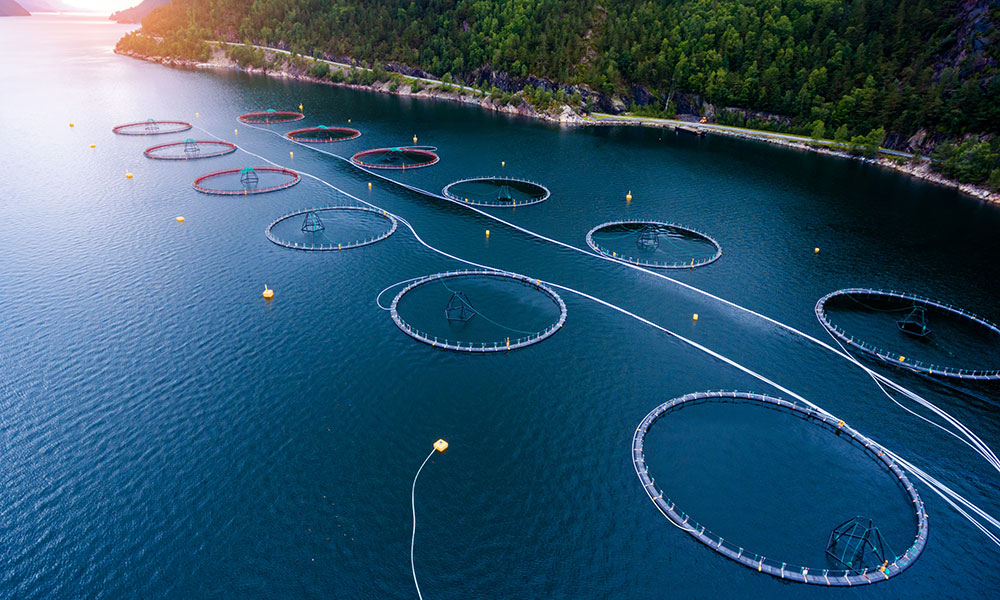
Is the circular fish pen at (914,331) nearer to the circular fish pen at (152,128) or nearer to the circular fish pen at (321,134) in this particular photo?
the circular fish pen at (321,134)

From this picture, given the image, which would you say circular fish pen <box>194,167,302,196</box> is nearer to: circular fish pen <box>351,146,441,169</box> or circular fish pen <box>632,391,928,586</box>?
circular fish pen <box>351,146,441,169</box>

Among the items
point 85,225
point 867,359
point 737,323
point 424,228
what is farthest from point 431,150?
point 867,359

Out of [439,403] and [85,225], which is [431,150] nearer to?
[85,225]

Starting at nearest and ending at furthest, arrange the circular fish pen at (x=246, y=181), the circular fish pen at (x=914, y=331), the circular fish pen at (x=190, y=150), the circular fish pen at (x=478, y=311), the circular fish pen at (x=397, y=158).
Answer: the circular fish pen at (x=914, y=331), the circular fish pen at (x=478, y=311), the circular fish pen at (x=246, y=181), the circular fish pen at (x=397, y=158), the circular fish pen at (x=190, y=150)

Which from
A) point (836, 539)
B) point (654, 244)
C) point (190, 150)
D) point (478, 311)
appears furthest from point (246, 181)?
point (836, 539)

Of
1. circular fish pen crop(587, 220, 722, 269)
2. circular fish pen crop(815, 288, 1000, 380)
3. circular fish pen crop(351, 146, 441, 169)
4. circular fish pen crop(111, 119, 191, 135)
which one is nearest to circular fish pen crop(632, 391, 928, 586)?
circular fish pen crop(815, 288, 1000, 380)

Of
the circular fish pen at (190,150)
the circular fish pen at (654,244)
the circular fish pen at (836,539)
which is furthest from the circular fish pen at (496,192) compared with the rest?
the circular fish pen at (836,539)

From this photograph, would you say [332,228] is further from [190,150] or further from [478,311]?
[190,150]
